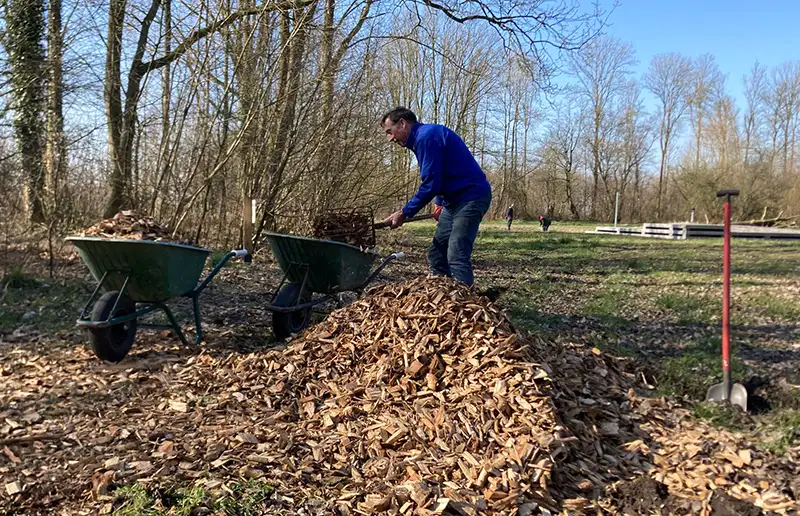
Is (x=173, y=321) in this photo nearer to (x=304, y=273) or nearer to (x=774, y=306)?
(x=304, y=273)

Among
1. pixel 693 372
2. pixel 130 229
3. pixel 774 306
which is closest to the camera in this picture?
pixel 693 372

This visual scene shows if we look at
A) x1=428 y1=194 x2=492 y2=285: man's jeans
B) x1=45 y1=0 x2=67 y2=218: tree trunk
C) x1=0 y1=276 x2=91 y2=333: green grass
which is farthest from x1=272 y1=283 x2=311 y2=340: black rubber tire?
x1=45 y1=0 x2=67 y2=218: tree trunk

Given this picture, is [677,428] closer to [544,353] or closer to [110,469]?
[544,353]

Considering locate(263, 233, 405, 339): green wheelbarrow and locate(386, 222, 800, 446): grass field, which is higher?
locate(263, 233, 405, 339): green wheelbarrow

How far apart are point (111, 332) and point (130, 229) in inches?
29.1

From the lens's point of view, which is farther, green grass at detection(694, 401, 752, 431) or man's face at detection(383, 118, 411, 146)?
man's face at detection(383, 118, 411, 146)

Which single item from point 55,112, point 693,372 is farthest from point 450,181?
point 55,112

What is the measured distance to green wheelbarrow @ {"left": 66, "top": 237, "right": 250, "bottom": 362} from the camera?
381 cm

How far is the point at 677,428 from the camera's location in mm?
3082

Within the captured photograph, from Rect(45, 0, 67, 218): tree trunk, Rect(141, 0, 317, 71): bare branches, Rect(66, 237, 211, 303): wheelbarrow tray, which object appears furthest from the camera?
Rect(141, 0, 317, 71): bare branches

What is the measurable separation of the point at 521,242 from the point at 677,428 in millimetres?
13491

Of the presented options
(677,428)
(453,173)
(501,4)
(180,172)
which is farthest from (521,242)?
(677,428)

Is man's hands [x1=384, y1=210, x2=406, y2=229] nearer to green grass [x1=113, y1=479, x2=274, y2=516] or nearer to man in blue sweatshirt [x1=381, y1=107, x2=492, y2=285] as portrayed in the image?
man in blue sweatshirt [x1=381, y1=107, x2=492, y2=285]

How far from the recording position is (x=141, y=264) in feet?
12.9
